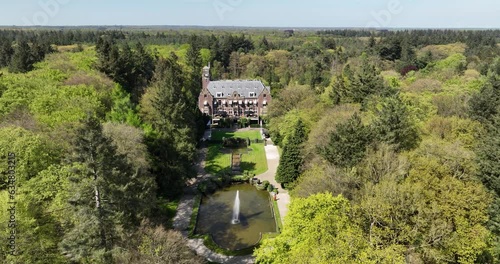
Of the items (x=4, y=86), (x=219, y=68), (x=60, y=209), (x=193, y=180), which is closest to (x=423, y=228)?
(x=60, y=209)

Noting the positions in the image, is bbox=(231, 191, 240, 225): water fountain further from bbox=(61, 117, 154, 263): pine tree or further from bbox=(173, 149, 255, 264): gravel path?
bbox=(61, 117, 154, 263): pine tree

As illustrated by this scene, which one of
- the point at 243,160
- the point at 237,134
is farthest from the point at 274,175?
the point at 237,134

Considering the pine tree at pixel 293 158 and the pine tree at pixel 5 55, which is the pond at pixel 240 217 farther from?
the pine tree at pixel 5 55

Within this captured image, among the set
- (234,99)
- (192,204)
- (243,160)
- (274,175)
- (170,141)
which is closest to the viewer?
(192,204)

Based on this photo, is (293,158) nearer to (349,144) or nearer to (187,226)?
(349,144)

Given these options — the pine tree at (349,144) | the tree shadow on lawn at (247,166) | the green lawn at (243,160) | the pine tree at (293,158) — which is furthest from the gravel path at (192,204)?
the pine tree at (349,144)

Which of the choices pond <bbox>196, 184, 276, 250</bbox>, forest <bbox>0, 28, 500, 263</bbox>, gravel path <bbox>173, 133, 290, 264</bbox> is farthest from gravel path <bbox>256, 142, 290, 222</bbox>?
forest <bbox>0, 28, 500, 263</bbox>
